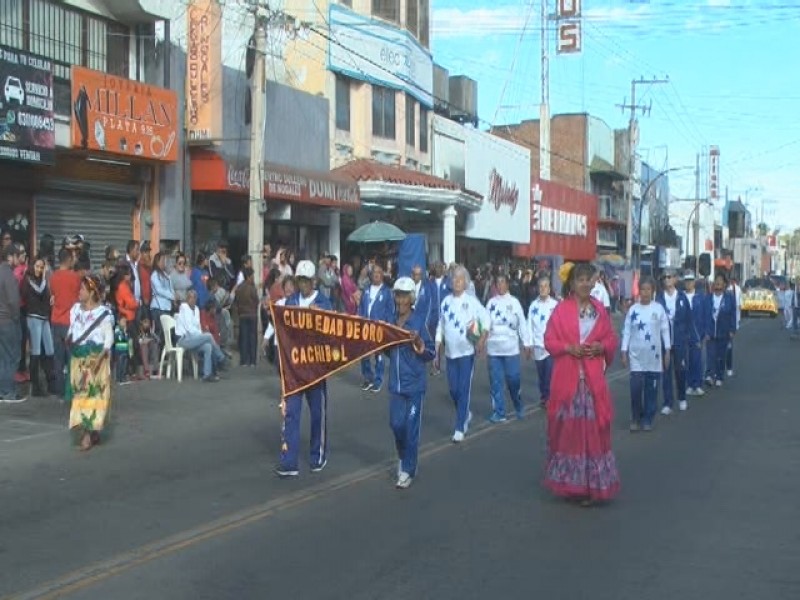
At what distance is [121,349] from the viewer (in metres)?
16.2

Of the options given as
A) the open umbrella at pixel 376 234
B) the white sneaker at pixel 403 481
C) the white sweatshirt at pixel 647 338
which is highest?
the open umbrella at pixel 376 234

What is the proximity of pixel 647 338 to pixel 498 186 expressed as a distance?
27972 mm

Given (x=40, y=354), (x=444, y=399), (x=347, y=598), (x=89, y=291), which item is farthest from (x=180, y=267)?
(x=347, y=598)

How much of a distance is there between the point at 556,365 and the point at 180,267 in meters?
10.9

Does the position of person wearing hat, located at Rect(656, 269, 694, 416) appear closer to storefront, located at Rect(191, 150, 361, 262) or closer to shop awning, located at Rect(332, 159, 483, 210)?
storefront, located at Rect(191, 150, 361, 262)

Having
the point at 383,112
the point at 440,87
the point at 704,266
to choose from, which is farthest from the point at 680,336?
the point at 704,266

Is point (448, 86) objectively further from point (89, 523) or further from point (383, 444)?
point (89, 523)

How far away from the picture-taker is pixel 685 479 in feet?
32.9

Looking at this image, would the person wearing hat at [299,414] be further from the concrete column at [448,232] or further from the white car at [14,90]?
the concrete column at [448,232]

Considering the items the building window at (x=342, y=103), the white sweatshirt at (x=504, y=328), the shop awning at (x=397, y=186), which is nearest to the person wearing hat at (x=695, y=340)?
the white sweatshirt at (x=504, y=328)

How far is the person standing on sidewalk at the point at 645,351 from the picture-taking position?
13195 millimetres

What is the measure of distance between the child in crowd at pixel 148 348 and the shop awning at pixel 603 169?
51379mm

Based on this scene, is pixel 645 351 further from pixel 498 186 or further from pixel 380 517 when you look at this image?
pixel 498 186

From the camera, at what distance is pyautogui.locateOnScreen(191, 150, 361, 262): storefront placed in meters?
22.3
